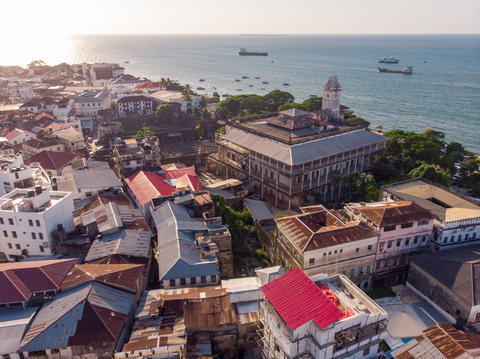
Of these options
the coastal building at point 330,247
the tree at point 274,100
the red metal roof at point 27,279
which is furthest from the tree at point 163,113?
the red metal roof at point 27,279

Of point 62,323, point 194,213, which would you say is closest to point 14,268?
point 62,323

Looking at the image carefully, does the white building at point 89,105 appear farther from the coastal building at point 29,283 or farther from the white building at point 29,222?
the coastal building at point 29,283

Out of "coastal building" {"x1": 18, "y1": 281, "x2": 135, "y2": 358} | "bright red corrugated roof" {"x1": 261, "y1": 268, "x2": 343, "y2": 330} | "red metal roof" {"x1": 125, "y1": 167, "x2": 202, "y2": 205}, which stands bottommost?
"coastal building" {"x1": 18, "y1": 281, "x2": 135, "y2": 358}

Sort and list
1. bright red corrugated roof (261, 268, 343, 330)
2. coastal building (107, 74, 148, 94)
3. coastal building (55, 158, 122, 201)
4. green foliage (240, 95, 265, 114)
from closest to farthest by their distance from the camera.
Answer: bright red corrugated roof (261, 268, 343, 330) < coastal building (55, 158, 122, 201) < green foliage (240, 95, 265, 114) < coastal building (107, 74, 148, 94)

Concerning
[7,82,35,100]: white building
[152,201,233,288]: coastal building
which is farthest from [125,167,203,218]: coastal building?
[7,82,35,100]: white building

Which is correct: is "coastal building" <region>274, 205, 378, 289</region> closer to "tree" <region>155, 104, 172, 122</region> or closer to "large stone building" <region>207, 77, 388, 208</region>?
"large stone building" <region>207, 77, 388, 208</region>

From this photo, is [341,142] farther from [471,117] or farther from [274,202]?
[471,117]
